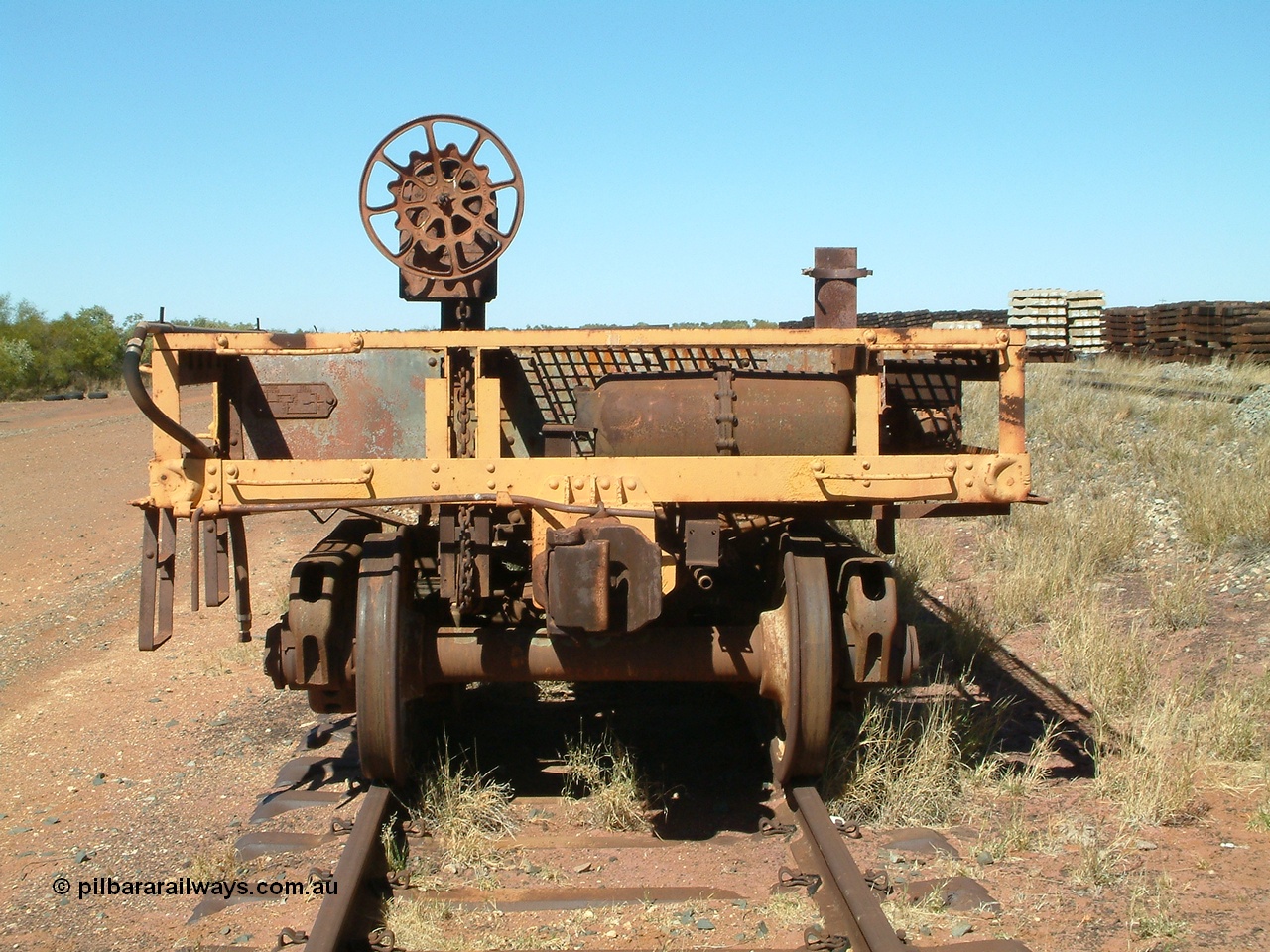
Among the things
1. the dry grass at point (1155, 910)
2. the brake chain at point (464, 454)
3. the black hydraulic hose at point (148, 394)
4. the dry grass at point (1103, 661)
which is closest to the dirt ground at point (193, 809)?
the dry grass at point (1155, 910)

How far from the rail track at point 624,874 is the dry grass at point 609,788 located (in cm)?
6

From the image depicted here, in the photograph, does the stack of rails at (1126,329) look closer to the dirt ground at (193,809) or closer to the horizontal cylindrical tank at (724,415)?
the dirt ground at (193,809)

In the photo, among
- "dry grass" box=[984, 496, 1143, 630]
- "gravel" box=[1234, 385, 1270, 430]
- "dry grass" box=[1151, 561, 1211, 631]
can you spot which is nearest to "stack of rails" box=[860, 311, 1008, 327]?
"gravel" box=[1234, 385, 1270, 430]

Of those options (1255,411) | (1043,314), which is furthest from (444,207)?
(1043,314)

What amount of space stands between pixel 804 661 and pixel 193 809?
2.60 metres

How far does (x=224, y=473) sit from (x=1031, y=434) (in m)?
10.9

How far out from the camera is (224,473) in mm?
4477

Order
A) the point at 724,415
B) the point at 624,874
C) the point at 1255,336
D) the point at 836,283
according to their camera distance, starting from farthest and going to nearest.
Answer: the point at 1255,336
the point at 836,283
the point at 724,415
the point at 624,874

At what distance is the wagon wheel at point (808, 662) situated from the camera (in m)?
4.45

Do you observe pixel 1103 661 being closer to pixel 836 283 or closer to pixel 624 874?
pixel 836 283

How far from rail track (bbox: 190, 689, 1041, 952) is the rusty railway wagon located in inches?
12.8

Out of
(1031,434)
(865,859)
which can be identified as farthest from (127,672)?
(1031,434)

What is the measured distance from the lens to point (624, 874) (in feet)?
14.1

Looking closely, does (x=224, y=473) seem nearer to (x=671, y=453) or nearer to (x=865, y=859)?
(x=671, y=453)
